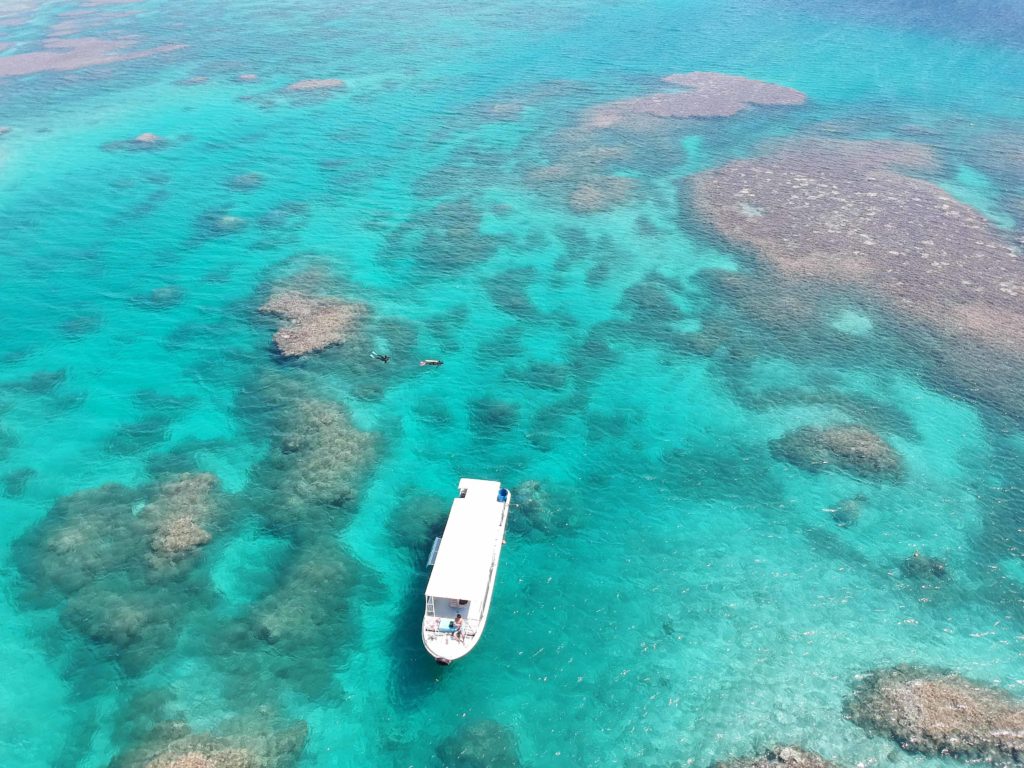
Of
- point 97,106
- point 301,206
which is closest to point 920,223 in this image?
point 301,206

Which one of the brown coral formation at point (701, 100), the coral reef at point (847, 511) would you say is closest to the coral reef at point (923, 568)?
the coral reef at point (847, 511)

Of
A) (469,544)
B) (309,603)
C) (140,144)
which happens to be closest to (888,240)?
(469,544)

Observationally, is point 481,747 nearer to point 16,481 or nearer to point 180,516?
point 180,516

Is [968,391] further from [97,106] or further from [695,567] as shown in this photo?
[97,106]

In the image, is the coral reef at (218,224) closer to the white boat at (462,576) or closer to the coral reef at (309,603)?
the coral reef at (309,603)

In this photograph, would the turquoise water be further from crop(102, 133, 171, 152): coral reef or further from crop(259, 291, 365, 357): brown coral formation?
crop(259, 291, 365, 357): brown coral formation
